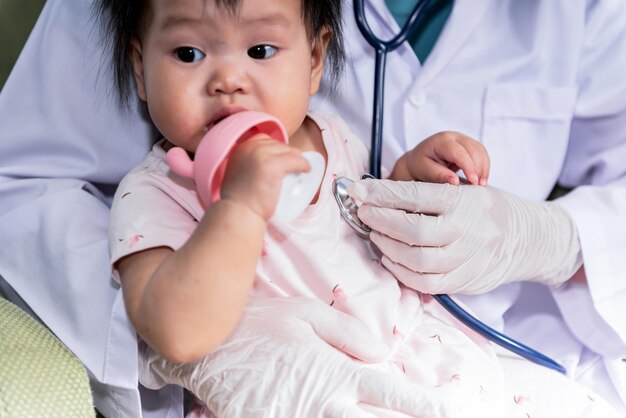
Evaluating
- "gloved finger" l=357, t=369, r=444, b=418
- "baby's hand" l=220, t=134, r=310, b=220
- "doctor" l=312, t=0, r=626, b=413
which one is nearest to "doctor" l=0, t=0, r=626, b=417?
"doctor" l=312, t=0, r=626, b=413

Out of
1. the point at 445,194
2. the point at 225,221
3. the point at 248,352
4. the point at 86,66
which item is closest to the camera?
the point at 225,221

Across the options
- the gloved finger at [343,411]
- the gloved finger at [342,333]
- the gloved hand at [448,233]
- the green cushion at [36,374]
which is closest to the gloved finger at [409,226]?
the gloved hand at [448,233]

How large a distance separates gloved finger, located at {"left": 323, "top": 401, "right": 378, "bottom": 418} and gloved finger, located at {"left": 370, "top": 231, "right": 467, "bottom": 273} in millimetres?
→ 227

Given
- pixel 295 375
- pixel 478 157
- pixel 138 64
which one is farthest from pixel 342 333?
pixel 138 64

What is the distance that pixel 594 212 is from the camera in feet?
3.49

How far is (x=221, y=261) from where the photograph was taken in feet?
2.30

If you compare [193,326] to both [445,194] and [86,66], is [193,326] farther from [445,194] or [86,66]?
[86,66]

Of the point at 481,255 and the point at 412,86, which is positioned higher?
the point at 412,86

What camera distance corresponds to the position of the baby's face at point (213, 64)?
0.83 m

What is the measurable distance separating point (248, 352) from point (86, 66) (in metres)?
0.49

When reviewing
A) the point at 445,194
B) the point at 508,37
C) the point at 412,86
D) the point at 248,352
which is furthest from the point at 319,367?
the point at 508,37

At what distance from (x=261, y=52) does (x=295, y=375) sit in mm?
360

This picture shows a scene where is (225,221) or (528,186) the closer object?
(225,221)

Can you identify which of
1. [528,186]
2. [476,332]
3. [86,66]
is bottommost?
[476,332]
